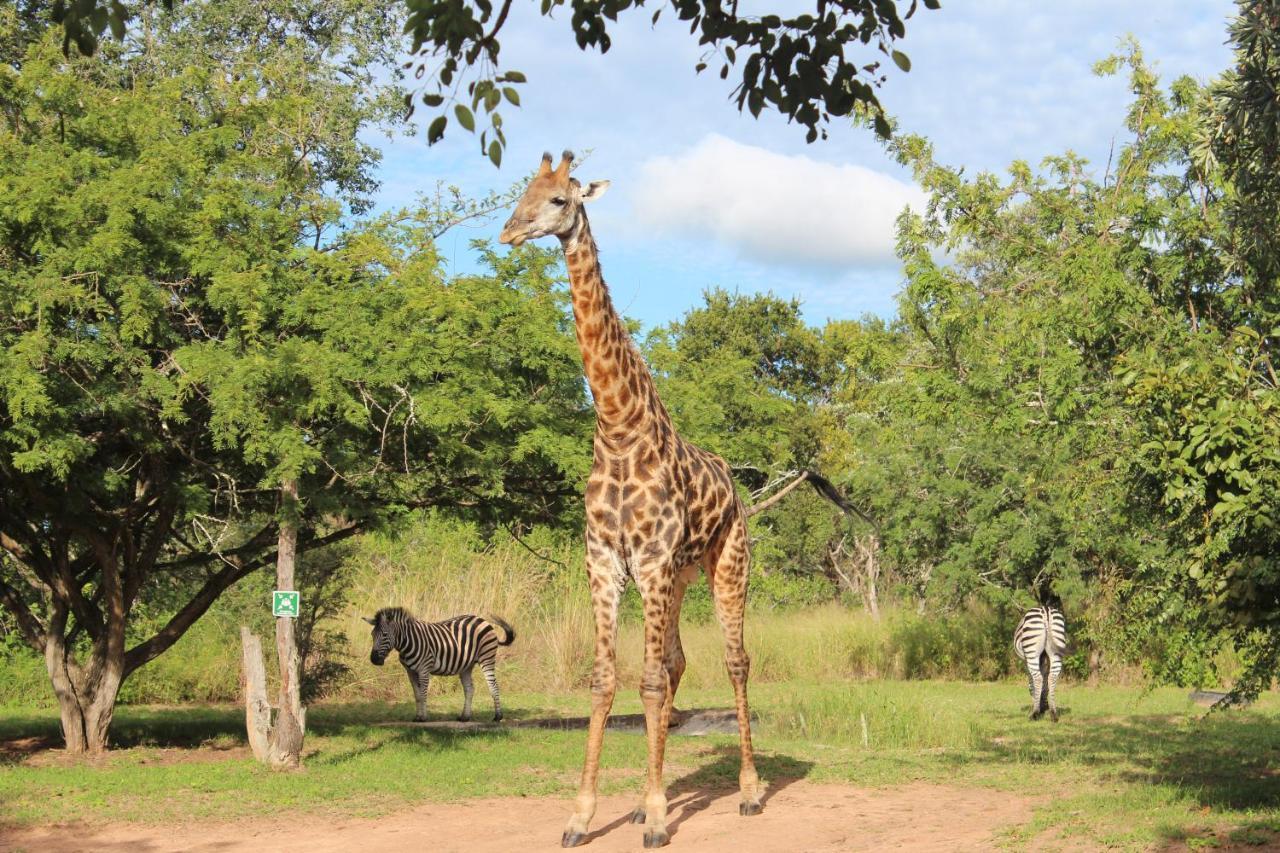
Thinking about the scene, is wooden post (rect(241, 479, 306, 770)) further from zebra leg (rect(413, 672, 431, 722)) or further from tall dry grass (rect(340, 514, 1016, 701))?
tall dry grass (rect(340, 514, 1016, 701))

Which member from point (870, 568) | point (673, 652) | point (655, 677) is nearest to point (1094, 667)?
point (870, 568)

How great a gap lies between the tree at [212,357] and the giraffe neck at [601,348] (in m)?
2.38

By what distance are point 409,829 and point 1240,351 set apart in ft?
23.2

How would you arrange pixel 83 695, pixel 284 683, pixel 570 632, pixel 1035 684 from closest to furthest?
pixel 284 683, pixel 83 695, pixel 1035 684, pixel 570 632

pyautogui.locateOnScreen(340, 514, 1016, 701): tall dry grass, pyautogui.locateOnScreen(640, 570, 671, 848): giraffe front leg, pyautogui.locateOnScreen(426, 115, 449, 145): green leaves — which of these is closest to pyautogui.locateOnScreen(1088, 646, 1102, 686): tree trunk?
pyautogui.locateOnScreen(340, 514, 1016, 701): tall dry grass

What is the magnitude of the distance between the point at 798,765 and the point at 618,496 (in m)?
4.28

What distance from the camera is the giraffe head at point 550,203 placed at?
9200 millimetres

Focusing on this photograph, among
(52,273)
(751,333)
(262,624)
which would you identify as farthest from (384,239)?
(751,333)

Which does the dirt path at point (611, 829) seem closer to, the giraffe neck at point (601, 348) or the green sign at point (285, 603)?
the green sign at point (285, 603)

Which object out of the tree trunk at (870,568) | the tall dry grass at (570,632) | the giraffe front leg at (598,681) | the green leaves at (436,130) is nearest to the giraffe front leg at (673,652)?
the giraffe front leg at (598,681)

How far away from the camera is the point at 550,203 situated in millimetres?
9383

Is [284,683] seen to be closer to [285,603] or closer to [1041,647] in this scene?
[285,603]

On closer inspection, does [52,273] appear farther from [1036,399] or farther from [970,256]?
→ [970,256]

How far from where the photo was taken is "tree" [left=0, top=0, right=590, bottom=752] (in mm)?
11727
